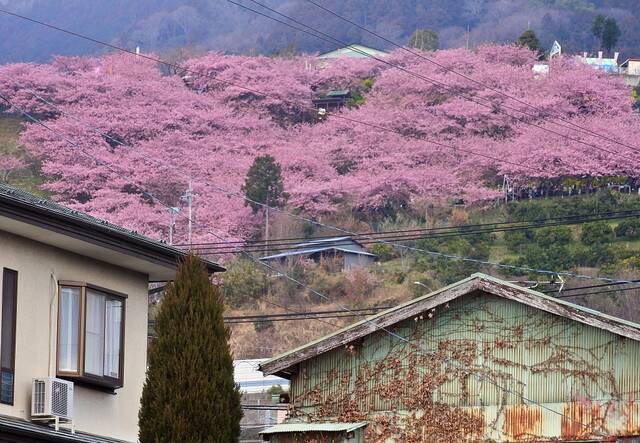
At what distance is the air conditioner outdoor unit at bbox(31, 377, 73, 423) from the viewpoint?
55.3 feet

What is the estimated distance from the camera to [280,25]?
535 ft

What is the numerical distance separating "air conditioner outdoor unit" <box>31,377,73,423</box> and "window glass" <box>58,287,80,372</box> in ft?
2.05

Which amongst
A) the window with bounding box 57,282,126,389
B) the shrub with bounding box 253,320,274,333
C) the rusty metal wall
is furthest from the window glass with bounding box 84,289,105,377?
the shrub with bounding box 253,320,274,333

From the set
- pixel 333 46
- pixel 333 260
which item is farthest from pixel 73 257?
pixel 333 46

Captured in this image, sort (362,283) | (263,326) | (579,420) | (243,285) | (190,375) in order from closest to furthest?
(190,375)
(579,420)
(263,326)
(243,285)
(362,283)

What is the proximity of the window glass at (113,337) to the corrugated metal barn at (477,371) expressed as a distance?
2079 mm

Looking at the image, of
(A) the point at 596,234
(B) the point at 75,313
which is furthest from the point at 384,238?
(B) the point at 75,313

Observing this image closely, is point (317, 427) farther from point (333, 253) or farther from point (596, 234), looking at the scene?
point (333, 253)

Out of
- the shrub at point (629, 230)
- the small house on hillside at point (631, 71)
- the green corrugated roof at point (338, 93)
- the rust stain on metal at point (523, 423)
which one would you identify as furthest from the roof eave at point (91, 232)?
the small house on hillside at point (631, 71)

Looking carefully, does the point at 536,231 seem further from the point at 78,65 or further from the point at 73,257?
the point at 73,257

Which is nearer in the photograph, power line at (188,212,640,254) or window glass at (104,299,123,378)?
window glass at (104,299,123,378)

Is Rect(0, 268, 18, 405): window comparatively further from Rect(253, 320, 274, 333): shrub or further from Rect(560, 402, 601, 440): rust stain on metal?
Rect(253, 320, 274, 333): shrub

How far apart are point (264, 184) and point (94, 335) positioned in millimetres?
63199

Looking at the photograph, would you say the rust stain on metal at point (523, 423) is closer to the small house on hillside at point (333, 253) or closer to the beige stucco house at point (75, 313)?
the beige stucco house at point (75, 313)
